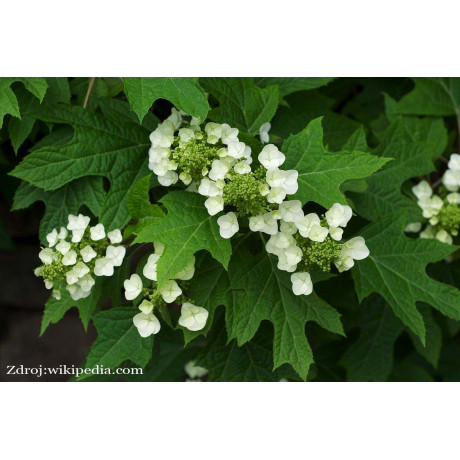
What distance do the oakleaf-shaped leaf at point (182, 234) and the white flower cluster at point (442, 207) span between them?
1180 millimetres

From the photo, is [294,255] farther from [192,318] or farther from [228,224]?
[192,318]

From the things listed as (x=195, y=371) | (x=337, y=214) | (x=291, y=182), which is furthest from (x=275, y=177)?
(x=195, y=371)

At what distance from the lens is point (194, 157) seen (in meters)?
1.99

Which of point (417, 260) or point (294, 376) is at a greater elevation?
point (417, 260)

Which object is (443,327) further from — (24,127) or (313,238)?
(24,127)

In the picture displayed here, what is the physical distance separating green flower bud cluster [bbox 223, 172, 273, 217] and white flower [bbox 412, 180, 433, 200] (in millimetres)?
1105

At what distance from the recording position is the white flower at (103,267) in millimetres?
2125

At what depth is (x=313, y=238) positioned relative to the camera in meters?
1.92

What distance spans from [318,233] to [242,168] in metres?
0.36

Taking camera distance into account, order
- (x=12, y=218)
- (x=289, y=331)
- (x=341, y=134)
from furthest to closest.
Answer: (x=12, y=218), (x=341, y=134), (x=289, y=331)

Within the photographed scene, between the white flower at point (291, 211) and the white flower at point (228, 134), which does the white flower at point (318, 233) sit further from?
the white flower at point (228, 134)

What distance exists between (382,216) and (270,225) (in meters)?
0.80

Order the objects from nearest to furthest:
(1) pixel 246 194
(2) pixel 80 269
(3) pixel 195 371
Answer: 1. (1) pixel 246 194
2. (2) pixel 80 269
3. (3) pixel 195 371

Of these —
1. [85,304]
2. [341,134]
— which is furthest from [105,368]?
[341,134]
